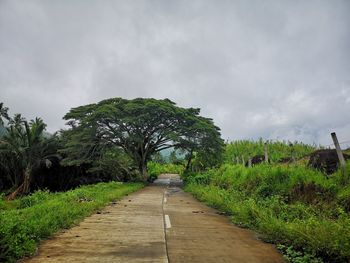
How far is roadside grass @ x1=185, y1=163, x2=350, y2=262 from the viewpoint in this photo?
20.5 feet

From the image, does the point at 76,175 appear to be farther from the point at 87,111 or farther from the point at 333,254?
the point at 333,254

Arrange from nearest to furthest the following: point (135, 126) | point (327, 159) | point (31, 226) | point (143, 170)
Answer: point (31, 226) → point (327, 159) → point (135, 126) → point (143, 170)

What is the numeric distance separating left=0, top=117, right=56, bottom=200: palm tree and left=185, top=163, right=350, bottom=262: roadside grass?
18.6 m

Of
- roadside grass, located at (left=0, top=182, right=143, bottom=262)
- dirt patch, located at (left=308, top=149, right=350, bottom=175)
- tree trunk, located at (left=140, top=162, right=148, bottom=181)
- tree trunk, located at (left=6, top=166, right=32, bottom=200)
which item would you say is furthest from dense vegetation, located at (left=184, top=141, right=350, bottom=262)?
tree trunk, located at (left=140, top=162, right=148, bottom=181)

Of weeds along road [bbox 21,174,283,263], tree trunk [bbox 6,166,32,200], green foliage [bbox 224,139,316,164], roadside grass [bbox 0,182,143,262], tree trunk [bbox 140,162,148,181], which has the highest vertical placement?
green foliage [bbox 224,139,316,164]

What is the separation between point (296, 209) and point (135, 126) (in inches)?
1045

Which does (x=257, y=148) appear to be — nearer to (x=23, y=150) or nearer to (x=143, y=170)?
(x=143, y=170)

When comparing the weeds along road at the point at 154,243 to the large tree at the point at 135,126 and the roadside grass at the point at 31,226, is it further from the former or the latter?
the large tree at the point at 135,126

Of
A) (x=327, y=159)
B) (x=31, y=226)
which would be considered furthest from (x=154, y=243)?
(x=327, y=159)

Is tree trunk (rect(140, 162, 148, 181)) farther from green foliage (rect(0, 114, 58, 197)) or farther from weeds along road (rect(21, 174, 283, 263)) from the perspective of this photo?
weeds along road (rect(21, 174, 283, 263))

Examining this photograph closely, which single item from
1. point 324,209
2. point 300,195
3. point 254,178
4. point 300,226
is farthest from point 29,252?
point 254,178

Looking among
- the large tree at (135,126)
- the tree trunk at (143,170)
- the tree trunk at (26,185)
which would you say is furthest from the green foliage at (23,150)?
Answer: the tree trunk at (143,170)

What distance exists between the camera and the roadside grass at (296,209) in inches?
246

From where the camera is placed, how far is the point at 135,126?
34.9 metres
